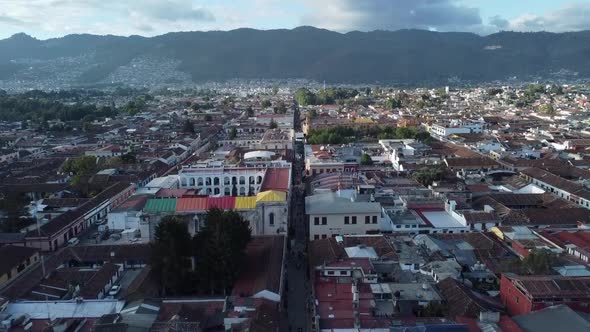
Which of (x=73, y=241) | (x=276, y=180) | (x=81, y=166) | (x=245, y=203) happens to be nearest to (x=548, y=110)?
(x=276, y=180)

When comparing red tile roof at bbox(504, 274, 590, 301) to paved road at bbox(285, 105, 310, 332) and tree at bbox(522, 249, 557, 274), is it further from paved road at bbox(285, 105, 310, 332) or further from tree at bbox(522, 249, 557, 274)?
paved road at bbox(285, 105, 310, 332)

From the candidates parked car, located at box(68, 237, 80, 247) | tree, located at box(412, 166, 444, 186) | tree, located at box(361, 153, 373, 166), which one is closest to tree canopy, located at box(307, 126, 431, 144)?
tree, located at box(361, 153, 373, 166)

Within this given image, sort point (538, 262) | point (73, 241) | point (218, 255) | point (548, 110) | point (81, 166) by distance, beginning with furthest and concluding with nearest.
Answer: point (548, 110) < point (81, 166) < point (73, 241) < point (538, 262) < point (218, 255)

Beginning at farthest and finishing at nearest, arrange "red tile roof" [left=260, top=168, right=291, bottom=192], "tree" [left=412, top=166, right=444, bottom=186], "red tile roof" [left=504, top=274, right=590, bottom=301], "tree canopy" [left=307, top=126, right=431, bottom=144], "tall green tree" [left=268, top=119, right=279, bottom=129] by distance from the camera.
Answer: "tall green tree" [left=268, top=119, right=279, bottom=129]
"tree canopy" [left=307, top=126, right=431, bottom=144]
"tree" [left=412, top=166, right=444, bottom=186]
"red tile roof" [left=260, top=168, right=291, bottom=192]
"red tile roof" [left=504, top=274, right=590, bottom=301]

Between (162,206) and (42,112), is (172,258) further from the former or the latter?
(42,112)

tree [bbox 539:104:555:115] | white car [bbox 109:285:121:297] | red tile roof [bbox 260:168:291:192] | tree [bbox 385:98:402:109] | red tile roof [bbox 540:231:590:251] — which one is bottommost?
white car [bbox 109:285:121:297]

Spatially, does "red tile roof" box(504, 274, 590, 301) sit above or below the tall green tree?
below
